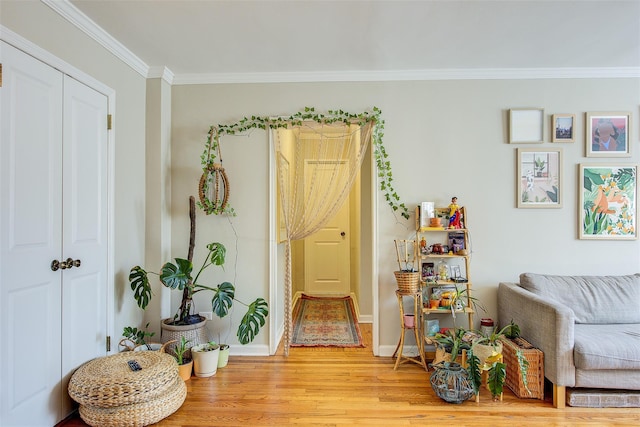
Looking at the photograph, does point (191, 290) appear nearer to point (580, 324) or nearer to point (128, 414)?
point (128, 414)

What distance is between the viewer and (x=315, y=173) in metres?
3.33

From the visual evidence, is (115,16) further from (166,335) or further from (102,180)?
(166,335)

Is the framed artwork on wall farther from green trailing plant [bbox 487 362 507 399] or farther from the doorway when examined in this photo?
the doorway

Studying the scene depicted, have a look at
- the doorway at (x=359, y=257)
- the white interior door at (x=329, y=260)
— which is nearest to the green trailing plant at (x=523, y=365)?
the doorway at (x=359, y=257)

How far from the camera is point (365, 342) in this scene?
3.61 m

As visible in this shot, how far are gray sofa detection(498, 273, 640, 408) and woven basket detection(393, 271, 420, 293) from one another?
2.49 feet

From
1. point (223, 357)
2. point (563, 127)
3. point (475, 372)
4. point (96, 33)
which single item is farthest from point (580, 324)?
point (96, 33)

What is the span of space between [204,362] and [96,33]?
2.49 meters

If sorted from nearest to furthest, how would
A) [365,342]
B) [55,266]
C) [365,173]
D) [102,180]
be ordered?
1. [55,266]
2. [102,180]
3. [365,342]
4. [365,173]

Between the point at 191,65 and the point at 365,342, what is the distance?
3017mm

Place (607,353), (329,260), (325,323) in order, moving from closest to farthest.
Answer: (607,353) → (325,323) → (329,260)

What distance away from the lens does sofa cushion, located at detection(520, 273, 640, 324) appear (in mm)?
2771

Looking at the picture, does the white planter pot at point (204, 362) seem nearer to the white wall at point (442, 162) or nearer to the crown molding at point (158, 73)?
the white wall at point (442, 162)

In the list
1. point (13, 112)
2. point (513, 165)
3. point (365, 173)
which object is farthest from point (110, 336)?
point (513, 165)
